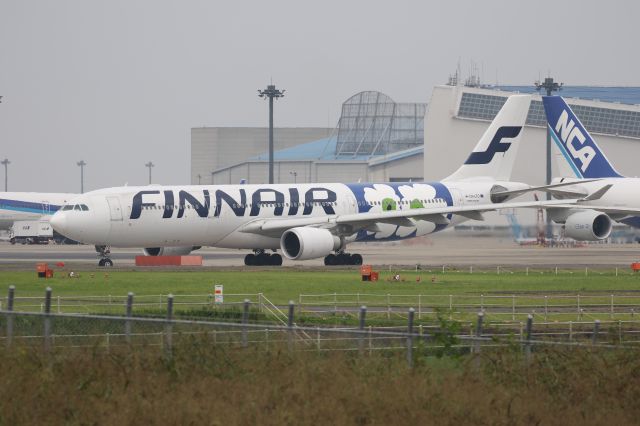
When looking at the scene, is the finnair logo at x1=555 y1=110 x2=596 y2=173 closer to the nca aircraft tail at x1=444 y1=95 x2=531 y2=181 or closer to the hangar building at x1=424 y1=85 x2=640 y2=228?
the nca aircraft tail at x1=444 y1=95 x2=531 y2=181

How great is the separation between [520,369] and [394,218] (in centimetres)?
3909

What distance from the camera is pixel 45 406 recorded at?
18.3 m

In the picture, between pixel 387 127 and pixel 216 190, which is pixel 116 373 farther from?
pixel 387 127

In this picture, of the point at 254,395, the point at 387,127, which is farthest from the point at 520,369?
the point at 387,127

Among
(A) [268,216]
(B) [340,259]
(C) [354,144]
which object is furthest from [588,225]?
(C) [354,144]

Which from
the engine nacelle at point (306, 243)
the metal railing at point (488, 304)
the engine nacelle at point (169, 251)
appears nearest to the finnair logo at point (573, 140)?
the engine nacelle at point (306, 243)

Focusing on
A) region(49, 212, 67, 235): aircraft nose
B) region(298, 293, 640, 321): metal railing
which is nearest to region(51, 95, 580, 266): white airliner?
region(49, 212, 67, 235): aircraft nose

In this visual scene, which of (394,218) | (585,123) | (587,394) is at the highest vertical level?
(585,123)

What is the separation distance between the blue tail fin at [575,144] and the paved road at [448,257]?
16.7 feet

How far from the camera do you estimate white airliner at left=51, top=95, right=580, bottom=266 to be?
5769cm

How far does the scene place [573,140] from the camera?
78.2 m

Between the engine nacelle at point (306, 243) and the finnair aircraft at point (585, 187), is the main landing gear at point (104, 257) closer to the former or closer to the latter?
the engine nacelle at point (306, 243)

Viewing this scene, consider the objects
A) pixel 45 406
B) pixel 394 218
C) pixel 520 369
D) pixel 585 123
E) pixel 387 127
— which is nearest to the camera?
pixel 45 406

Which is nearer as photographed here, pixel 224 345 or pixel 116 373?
pixel 116 373
